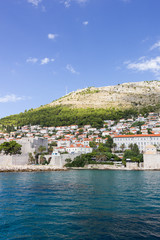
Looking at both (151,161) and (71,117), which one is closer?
(151,161)

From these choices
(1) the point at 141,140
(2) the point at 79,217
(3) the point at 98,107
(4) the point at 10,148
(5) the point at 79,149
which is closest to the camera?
(2) the point at 79,217

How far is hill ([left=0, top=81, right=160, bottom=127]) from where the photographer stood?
8281 cm

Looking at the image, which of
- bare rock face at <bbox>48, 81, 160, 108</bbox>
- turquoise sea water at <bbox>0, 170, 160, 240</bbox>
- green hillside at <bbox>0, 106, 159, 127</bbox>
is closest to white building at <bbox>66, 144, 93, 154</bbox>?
green hillside at <bbox>0, 106, 159, 127</bbox>

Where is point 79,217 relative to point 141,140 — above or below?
below

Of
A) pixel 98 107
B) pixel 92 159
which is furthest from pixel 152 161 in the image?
pixel 98 107

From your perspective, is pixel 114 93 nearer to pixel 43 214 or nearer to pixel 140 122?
pixel 140 122

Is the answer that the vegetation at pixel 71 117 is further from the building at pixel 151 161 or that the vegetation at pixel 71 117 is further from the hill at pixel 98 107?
the building at pixel 151 161

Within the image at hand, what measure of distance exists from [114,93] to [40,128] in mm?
54212

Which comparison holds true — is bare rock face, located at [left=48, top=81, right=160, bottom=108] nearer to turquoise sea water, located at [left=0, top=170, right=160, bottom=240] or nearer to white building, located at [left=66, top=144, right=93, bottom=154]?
white building, located at [left=66, top=144, right=93, bottom=154]

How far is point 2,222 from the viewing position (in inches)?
290

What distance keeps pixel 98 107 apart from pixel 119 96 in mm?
19066

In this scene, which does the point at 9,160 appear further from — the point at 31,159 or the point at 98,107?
the point at 98,107

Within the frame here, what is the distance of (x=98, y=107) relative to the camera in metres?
99.7

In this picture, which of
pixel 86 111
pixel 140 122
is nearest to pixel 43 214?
pixel 140 122
